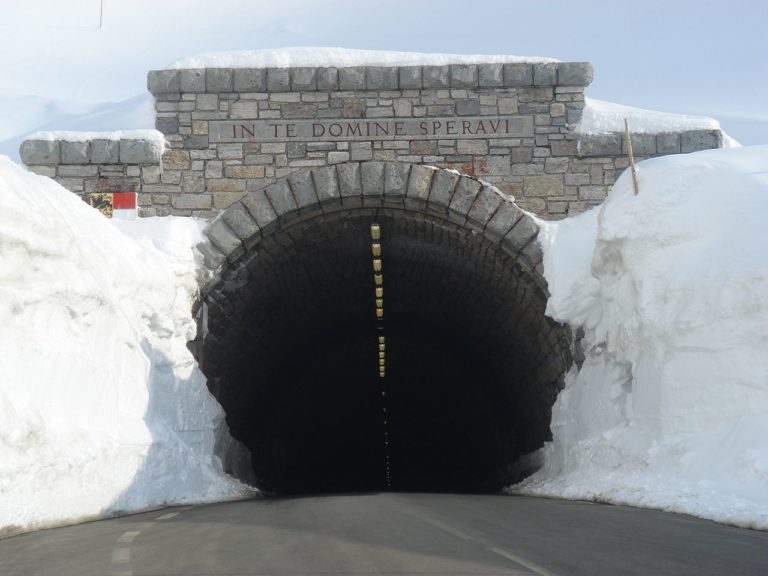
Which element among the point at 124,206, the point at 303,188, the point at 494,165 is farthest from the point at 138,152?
the point at 494,165

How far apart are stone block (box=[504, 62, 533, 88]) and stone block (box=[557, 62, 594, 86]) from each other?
440 mm

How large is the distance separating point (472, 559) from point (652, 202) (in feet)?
27.3

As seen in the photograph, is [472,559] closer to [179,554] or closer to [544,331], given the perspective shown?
[179,554]

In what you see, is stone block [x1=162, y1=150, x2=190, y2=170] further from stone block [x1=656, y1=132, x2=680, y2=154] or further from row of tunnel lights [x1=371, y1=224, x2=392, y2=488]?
stone block [x1=656, y1=132, x2=680, y2=154]

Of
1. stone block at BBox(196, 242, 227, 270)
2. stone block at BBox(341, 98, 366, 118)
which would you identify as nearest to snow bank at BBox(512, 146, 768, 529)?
stone block at BBox(341, 98, 366, 118)

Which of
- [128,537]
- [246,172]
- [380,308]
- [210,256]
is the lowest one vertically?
[128,537]

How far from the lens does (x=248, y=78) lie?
15.7m

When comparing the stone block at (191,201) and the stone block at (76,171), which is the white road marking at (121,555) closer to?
the stone block at (191,201)

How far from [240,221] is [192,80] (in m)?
2.32

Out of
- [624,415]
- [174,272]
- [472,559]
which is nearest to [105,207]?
[174,272]

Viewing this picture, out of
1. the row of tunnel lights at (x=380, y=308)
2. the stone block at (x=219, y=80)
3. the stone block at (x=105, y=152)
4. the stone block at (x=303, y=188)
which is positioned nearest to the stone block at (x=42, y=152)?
the stone block at (x=105, y=152)

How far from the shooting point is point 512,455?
67.0 feet

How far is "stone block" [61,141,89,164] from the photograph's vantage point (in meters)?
15.6

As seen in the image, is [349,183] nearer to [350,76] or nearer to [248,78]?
[350,76]
